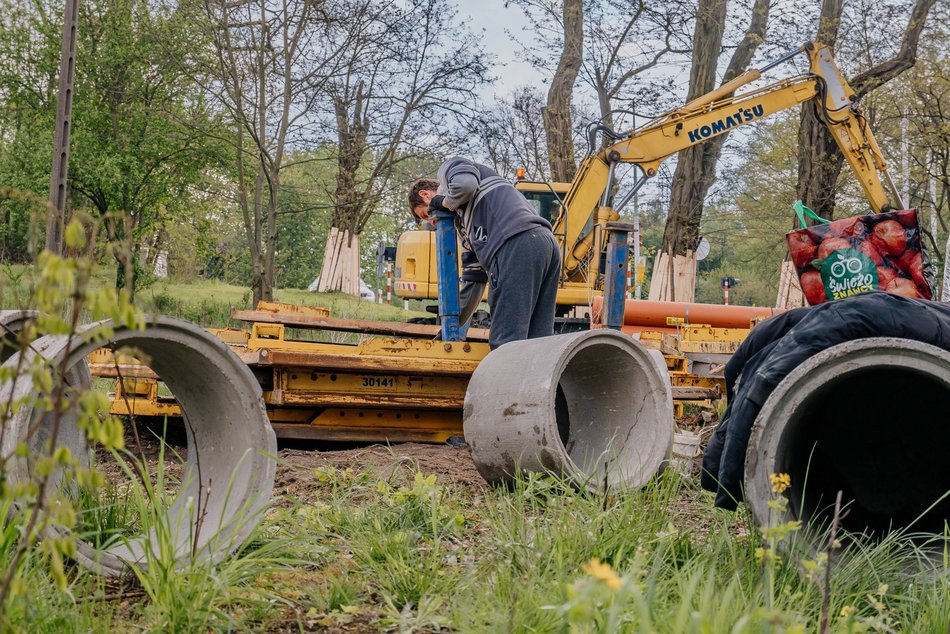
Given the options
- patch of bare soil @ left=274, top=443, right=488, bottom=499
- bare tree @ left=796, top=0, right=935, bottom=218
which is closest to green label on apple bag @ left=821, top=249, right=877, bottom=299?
patch of bare soil @ left=274, top=443, right=488, bottom=499

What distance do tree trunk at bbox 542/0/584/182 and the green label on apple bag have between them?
47.2 feet

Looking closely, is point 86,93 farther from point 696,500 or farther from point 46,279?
point 46,279

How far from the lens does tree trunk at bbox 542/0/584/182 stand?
19.2m

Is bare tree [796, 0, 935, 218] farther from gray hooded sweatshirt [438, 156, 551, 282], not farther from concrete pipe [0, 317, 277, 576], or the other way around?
concrete pipe [0, 317, 277, 576]

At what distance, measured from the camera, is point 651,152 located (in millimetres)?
11578

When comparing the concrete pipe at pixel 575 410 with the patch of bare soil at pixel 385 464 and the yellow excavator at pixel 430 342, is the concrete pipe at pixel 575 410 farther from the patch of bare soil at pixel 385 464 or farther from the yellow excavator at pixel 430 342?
the yellow excavator at pixel 430 342

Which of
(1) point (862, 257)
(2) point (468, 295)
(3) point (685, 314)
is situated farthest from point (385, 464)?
(3) point (685, 314)

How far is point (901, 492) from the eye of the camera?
3760 mm

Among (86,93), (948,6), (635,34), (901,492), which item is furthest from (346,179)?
(901,492)

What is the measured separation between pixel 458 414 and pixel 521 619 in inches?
163

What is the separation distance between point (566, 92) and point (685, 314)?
31.2 feet

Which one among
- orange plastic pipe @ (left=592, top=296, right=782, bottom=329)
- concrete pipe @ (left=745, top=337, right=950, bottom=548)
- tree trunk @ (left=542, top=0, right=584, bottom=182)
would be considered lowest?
concrete pipe @ (left=745, top=337, right=950, bottom=548)

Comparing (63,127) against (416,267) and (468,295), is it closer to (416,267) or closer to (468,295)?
(468,295)

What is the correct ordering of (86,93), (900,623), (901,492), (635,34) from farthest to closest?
(635,34)
(86,93)
(901,492)
(900,623)
